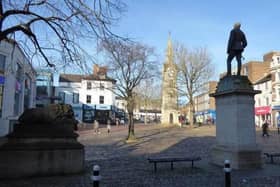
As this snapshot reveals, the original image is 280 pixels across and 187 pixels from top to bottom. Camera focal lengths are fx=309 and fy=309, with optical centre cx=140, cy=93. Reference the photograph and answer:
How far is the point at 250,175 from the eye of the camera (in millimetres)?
9938

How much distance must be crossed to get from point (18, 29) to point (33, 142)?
143 inches

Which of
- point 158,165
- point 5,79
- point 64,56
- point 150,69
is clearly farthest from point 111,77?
point 64,56

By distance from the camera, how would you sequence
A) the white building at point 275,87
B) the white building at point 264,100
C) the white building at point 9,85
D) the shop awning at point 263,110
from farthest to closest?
the white building at point 264,100 → the shop awning at point 263,110 → the white building at point 275,87 → the white building at point 9,85

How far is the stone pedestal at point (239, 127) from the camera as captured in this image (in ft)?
37.1

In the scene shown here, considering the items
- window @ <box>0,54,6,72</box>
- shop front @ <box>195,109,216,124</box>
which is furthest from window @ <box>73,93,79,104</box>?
window @ <box>0,54,6,72</box>

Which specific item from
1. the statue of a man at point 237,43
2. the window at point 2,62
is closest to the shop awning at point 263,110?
the window at point 2,62

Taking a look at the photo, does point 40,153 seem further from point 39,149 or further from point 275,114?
point 275,114

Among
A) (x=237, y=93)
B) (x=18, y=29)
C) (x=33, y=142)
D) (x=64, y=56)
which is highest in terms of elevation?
(x=18, y=29)

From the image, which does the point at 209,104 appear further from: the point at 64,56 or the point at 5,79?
the point at 64,56

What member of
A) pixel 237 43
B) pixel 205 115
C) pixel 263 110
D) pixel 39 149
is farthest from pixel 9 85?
pixel 205 115

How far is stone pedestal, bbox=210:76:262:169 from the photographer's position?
37.1 ft

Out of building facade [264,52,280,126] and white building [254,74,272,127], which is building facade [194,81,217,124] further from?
building facade [264,52,280,126]

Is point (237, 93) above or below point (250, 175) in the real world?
above

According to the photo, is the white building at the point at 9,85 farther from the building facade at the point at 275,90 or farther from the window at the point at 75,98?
the building facade at the point at 275,90
